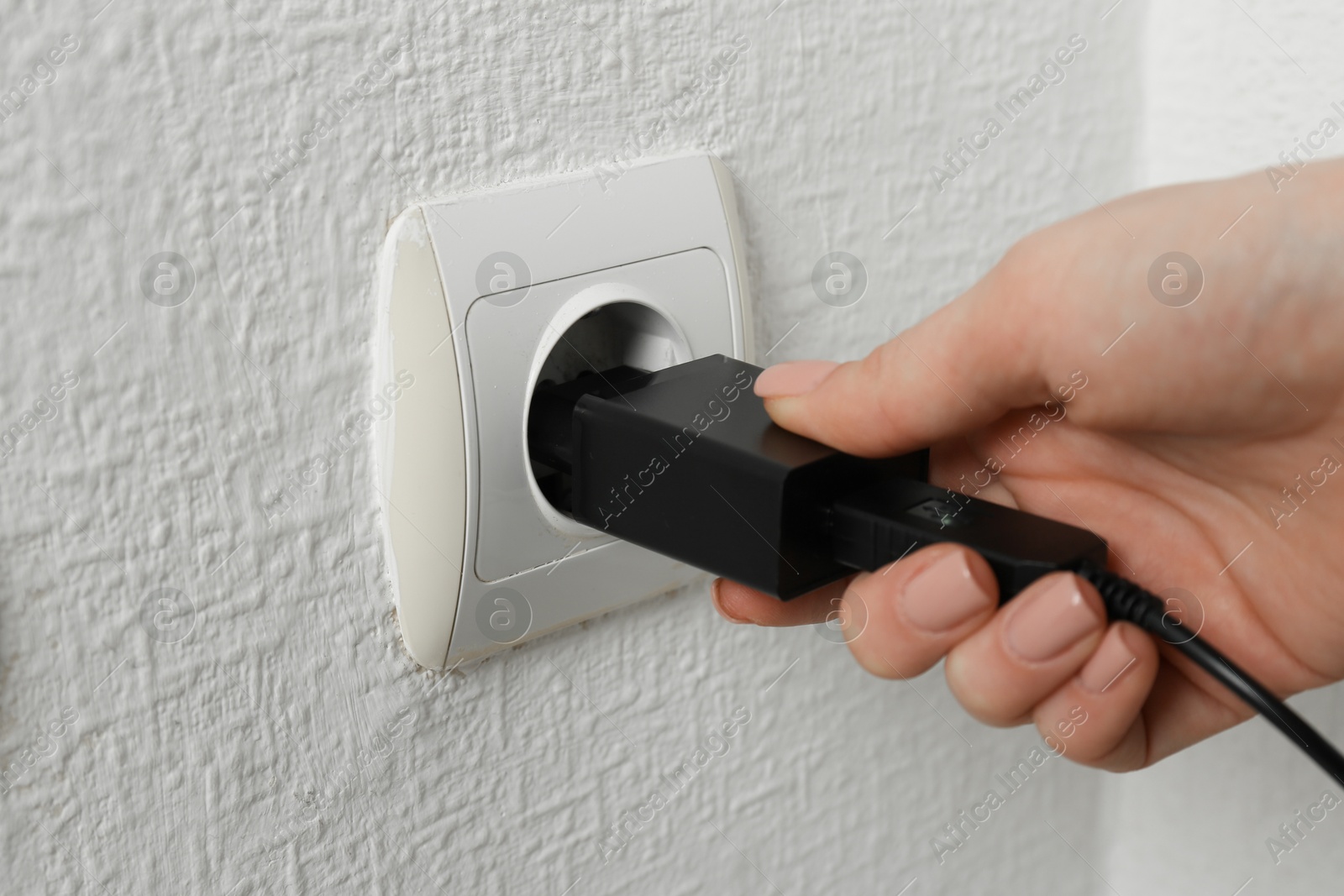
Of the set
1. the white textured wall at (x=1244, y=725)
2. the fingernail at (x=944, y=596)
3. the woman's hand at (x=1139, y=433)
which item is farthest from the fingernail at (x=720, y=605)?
the white textured wall at (x=1244, y=725)

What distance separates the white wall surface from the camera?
26 cm

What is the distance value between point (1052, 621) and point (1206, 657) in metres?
0.04

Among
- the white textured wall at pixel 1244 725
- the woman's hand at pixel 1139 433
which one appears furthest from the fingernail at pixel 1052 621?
the white textured wall at pixel 1244 725

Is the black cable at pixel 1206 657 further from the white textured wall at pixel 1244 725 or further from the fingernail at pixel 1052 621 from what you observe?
the white textured wall at pixel 1244 725

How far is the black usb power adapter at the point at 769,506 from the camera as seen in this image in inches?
10.4

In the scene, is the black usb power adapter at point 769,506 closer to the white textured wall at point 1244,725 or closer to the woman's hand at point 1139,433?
the woman's hand at point 1139,433

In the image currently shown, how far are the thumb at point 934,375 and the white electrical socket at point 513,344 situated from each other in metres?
0.06

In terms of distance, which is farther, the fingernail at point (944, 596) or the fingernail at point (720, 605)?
the fingernail at point (720, 605)

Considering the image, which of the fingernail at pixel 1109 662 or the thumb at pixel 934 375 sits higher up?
the thumb at pixel 934 375

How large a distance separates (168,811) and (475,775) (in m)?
0.10

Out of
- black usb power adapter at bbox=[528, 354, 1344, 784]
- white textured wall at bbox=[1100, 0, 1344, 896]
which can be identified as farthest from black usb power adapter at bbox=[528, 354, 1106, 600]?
white textured wall at bbox=[1100, 0, 1344, 896]

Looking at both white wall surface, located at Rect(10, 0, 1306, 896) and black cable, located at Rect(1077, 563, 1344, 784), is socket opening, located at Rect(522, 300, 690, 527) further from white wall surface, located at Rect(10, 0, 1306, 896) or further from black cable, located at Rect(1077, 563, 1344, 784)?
black cable, located at Rect(1077, 563, 1344, 784)

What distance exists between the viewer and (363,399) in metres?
0.31

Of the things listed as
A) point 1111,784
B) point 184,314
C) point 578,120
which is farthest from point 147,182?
point 1111,784
